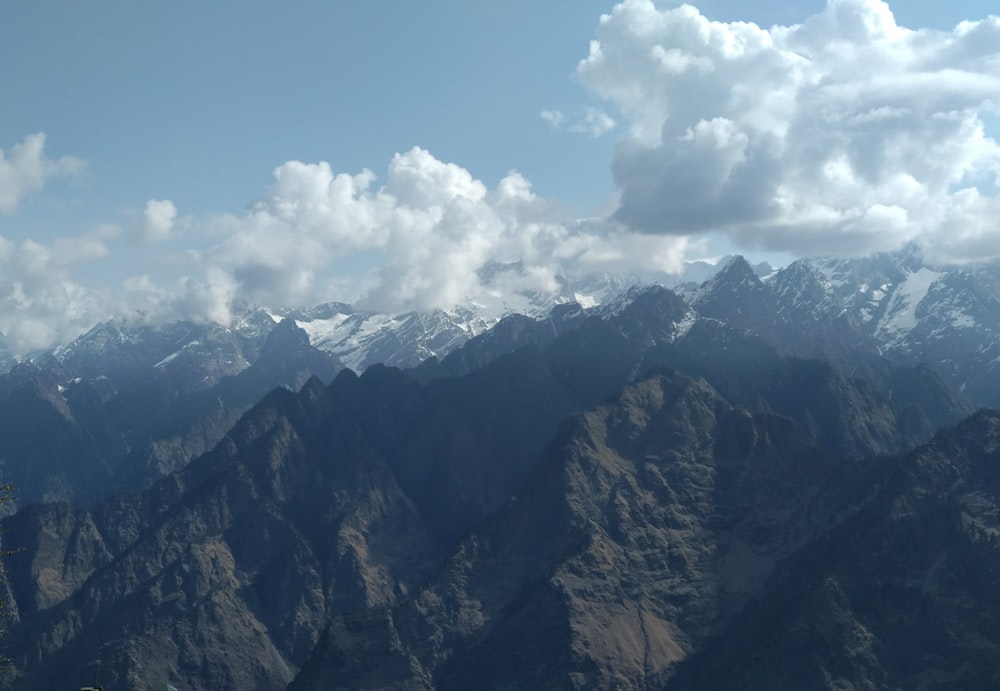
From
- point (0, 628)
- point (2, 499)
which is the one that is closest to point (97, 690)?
point (0, 628)

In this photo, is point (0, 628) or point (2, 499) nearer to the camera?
point (2, 499)

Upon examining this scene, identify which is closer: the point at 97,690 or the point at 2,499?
the point at 2,499

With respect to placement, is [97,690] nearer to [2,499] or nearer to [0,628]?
[0,628]

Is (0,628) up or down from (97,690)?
up

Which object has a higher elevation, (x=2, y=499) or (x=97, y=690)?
(x=2, y=499)
